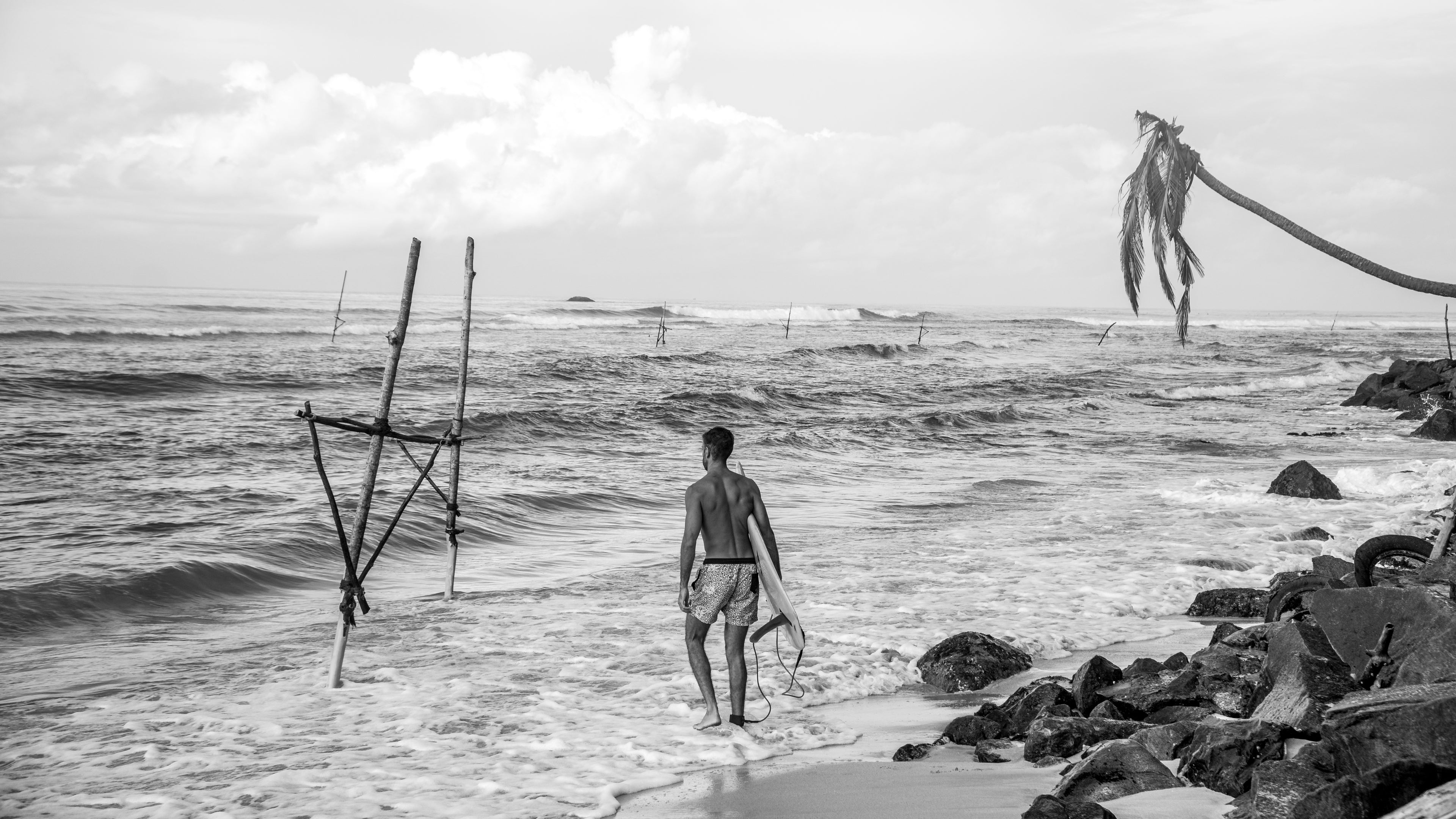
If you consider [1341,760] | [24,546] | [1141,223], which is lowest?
[24,546]

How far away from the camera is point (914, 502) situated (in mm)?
15578

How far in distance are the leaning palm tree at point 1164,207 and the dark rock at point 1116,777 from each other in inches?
272

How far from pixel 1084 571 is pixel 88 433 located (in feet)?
54.0

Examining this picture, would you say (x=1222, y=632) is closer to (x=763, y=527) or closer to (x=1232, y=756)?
(x=1232, y=756)

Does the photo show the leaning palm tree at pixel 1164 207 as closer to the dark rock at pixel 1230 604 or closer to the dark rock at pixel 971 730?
the dark rock at pixel 1230 604

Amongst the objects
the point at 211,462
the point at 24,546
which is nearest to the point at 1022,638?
the point at 24,546

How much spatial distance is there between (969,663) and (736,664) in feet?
6.56

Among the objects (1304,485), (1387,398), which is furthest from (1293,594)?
(1387,398)

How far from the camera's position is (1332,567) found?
902cm

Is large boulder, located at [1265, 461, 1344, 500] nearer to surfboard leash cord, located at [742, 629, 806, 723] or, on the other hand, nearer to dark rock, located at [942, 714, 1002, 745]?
surfboard leash cord, located at [742, 629, 806, 723]

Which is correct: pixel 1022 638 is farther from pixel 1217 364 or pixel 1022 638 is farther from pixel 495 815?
pixel 1217 364

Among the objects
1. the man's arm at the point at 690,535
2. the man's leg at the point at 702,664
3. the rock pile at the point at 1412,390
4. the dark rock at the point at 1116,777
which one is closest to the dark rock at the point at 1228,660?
the dark rock at the point at 1116,777

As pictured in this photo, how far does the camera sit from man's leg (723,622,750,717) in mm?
6293

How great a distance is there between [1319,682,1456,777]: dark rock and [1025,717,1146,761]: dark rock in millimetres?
1460
